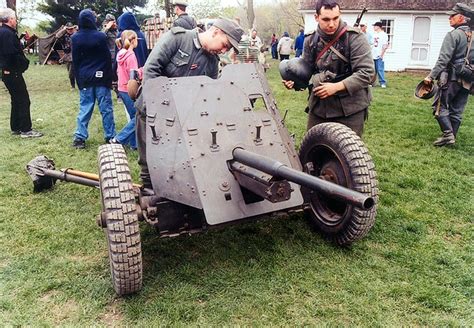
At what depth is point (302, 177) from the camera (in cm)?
269

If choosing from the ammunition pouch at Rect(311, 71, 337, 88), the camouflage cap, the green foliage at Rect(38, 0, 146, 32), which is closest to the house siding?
the green foliage at Rect(38, 0, 146, 32)

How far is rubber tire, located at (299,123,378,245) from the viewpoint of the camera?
3.53m

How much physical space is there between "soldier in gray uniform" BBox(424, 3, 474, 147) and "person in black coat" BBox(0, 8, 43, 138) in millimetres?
6518

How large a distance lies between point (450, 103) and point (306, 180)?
5447 mm

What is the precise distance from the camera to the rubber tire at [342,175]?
3531 mm

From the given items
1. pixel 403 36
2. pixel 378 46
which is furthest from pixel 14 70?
pixel 403 36

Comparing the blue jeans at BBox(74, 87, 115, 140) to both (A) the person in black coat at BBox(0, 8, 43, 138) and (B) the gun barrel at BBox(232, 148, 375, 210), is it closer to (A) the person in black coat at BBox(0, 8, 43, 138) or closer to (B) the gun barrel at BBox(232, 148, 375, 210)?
(A) the person in black coat at BBox(0, 8, 43, 138)

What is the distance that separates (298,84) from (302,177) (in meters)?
2.16

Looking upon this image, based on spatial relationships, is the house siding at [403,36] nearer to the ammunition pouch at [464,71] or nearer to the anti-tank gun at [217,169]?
the ammunition pouch at [464,71]

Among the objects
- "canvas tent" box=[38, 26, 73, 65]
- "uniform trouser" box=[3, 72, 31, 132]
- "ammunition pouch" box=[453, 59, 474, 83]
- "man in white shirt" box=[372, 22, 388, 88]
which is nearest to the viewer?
"ammunition pouch" box=[453, 59, 474, 83]

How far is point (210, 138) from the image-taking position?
3.49m

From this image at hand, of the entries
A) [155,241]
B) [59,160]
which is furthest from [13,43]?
[155,241]

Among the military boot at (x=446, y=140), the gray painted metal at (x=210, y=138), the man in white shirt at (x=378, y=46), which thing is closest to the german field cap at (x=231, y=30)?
the gray painted metal at (x=210, y=138)

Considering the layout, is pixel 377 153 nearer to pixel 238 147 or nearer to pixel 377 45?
pixel 238 147
